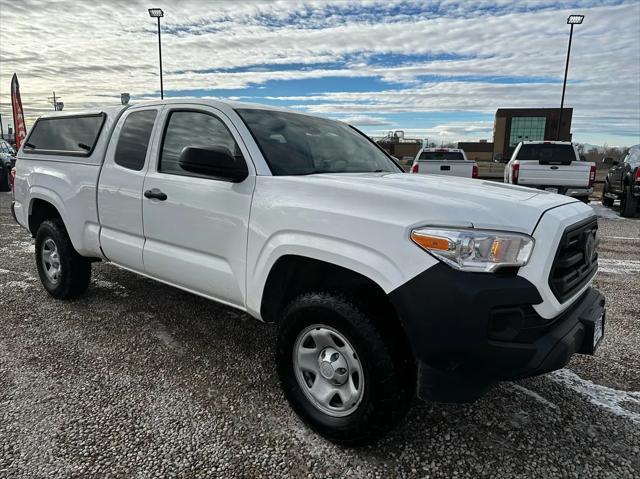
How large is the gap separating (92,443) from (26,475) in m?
0.32

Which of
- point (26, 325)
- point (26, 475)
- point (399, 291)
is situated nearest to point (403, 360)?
point (399, 291)

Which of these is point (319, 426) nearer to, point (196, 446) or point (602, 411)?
point (196, 446)

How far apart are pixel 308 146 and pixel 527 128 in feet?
257

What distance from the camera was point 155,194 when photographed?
3.45 metres

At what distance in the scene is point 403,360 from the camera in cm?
232

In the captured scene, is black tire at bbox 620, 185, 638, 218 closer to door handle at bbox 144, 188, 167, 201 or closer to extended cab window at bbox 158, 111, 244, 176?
extended cab window at bbox 158, 111, 244, 176

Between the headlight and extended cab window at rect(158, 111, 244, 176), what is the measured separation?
159 centimetres

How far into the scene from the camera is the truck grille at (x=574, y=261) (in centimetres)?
223

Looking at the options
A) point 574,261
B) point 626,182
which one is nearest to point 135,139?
point 574,261

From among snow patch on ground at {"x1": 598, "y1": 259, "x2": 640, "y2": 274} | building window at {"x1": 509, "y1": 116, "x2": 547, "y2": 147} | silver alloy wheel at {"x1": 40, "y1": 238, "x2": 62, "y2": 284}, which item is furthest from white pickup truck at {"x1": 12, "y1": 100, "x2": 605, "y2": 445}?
building window at {"x1": 509, "y1": 116, "x2": 547, "y2": 147}

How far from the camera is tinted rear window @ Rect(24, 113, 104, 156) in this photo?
14.1ft

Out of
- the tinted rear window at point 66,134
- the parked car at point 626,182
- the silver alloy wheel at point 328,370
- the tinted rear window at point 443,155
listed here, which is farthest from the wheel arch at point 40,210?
the tinted rear window at point 443,155

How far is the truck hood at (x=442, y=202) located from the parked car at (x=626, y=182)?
1035cm

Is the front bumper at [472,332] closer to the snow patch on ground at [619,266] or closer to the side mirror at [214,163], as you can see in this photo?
the side mirror at [214,163]
